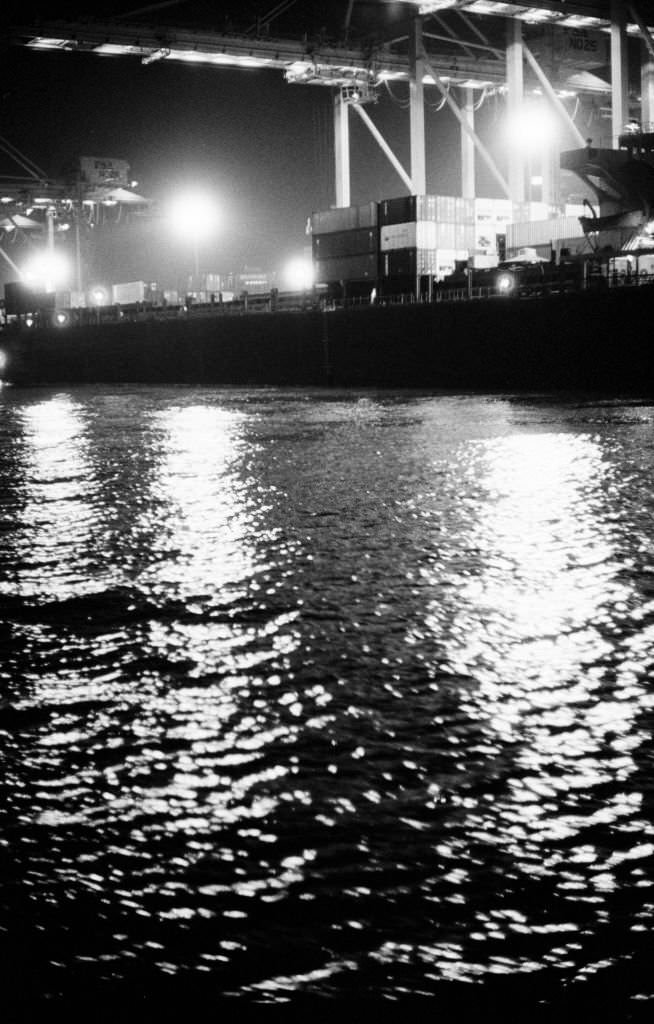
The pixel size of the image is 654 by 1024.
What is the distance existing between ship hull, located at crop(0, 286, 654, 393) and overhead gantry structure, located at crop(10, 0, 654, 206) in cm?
1203

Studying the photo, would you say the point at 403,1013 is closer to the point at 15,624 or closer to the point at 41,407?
the point at 15,624

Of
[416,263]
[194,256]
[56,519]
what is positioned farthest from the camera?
[194,256]

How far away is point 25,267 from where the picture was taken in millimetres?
84250

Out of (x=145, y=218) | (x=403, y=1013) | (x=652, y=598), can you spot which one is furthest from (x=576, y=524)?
(x=145, y=218)

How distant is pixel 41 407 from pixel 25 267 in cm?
5906

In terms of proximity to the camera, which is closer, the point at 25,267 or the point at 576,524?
the point at 576,524

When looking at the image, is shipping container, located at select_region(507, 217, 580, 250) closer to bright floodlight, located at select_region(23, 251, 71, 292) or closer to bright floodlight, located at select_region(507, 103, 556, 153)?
bright floodlight, located at select_region(507, 103, 556, 153)

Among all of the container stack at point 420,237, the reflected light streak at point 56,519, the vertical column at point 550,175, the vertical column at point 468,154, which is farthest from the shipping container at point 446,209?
the reflected light streak at point 56,519

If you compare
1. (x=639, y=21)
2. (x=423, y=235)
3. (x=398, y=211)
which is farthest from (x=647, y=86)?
(x=423, y=235)

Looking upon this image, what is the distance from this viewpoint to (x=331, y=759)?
3668 mm

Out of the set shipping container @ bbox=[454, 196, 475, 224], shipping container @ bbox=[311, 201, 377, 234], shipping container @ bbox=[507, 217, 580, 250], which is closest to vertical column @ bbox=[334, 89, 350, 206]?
shipping container @ bbox=[311, 201, 377, 234]

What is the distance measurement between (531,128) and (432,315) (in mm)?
33033

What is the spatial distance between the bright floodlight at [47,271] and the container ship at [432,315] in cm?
2315

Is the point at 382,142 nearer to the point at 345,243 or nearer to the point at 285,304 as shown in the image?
the point at 345,243
